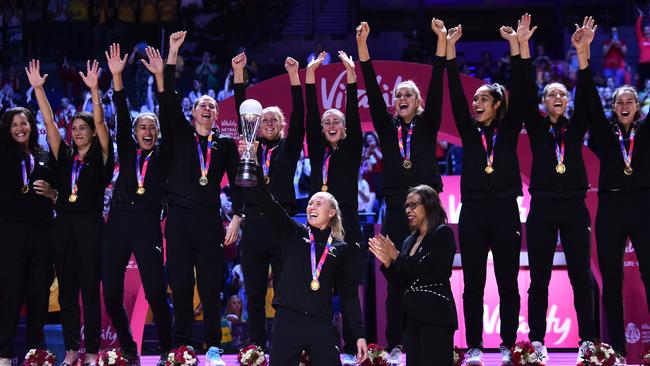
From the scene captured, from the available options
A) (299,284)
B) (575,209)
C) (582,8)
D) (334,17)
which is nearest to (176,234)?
(299,284)

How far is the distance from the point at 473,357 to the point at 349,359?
0.78 meters

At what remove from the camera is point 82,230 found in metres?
6.01

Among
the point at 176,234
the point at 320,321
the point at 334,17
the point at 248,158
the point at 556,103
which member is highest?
the point at 334,17

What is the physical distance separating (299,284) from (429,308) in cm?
72

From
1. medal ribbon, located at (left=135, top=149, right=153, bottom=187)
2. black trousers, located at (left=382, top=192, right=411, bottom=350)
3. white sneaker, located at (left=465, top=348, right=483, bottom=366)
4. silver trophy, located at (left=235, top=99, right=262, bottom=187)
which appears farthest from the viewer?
medal ribbon, located at (left=135, top=149, right=153, bottom=187)

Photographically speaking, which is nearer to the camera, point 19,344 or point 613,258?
point 613,258

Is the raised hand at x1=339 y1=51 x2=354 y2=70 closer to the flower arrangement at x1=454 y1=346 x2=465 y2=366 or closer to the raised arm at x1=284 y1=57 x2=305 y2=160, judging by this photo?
the raised arm at x1=284 y1=57 x2=305 y2=160

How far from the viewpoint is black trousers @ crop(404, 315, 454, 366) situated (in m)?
5.05

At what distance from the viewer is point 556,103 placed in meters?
5.95

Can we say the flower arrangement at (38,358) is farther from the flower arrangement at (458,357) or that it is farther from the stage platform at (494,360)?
the flower arrangement at (458,357)

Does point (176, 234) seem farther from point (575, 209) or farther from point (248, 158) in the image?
point (575, 209)

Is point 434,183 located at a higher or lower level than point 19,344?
higher

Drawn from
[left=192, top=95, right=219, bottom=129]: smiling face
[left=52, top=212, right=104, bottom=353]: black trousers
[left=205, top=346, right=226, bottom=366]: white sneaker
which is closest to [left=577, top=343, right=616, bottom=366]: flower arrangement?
[left=205, top=346, right=226, bottom=366]: white sneaker

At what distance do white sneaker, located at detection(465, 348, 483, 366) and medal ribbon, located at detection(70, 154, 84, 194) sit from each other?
2.69 metres
